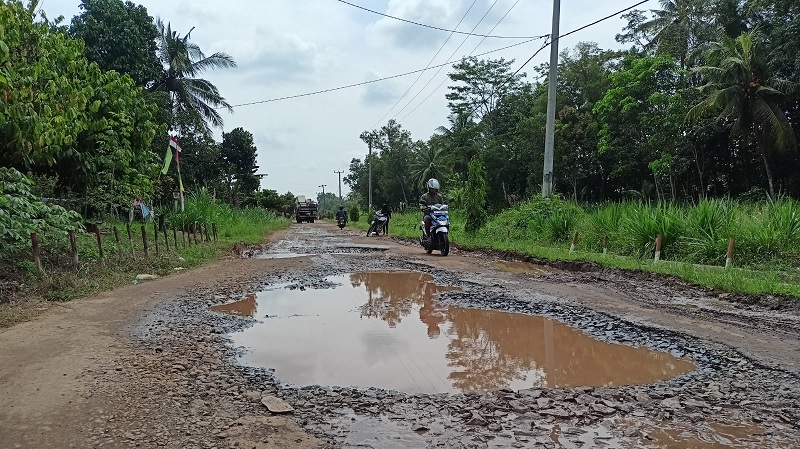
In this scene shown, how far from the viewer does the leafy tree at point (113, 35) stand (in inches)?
827

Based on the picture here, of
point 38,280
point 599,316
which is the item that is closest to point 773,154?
point 599,316

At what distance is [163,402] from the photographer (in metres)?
3.07

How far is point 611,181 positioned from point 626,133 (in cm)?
710

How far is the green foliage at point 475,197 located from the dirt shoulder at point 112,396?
12156 millimetres

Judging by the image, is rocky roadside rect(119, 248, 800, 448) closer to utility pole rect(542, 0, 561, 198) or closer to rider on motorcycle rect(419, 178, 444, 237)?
rider on motorcycle rect(419, 178, 444, 237)

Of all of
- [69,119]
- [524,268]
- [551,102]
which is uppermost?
[551,102]

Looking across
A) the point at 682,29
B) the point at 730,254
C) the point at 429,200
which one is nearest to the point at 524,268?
the point at 429,200

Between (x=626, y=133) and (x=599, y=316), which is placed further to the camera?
(x=626, y=133)

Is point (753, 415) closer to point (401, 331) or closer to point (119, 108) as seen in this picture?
point (401, 331)

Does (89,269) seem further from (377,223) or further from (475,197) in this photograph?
(377,223)

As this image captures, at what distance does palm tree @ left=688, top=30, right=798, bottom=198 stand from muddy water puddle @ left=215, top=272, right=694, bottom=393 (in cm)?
2017

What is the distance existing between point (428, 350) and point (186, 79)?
2517cm

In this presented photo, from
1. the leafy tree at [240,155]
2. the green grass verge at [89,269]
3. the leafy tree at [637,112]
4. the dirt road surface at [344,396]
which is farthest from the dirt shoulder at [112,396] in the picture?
the leafy tree at [240,155]

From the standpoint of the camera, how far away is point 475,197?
16141 millimetres
